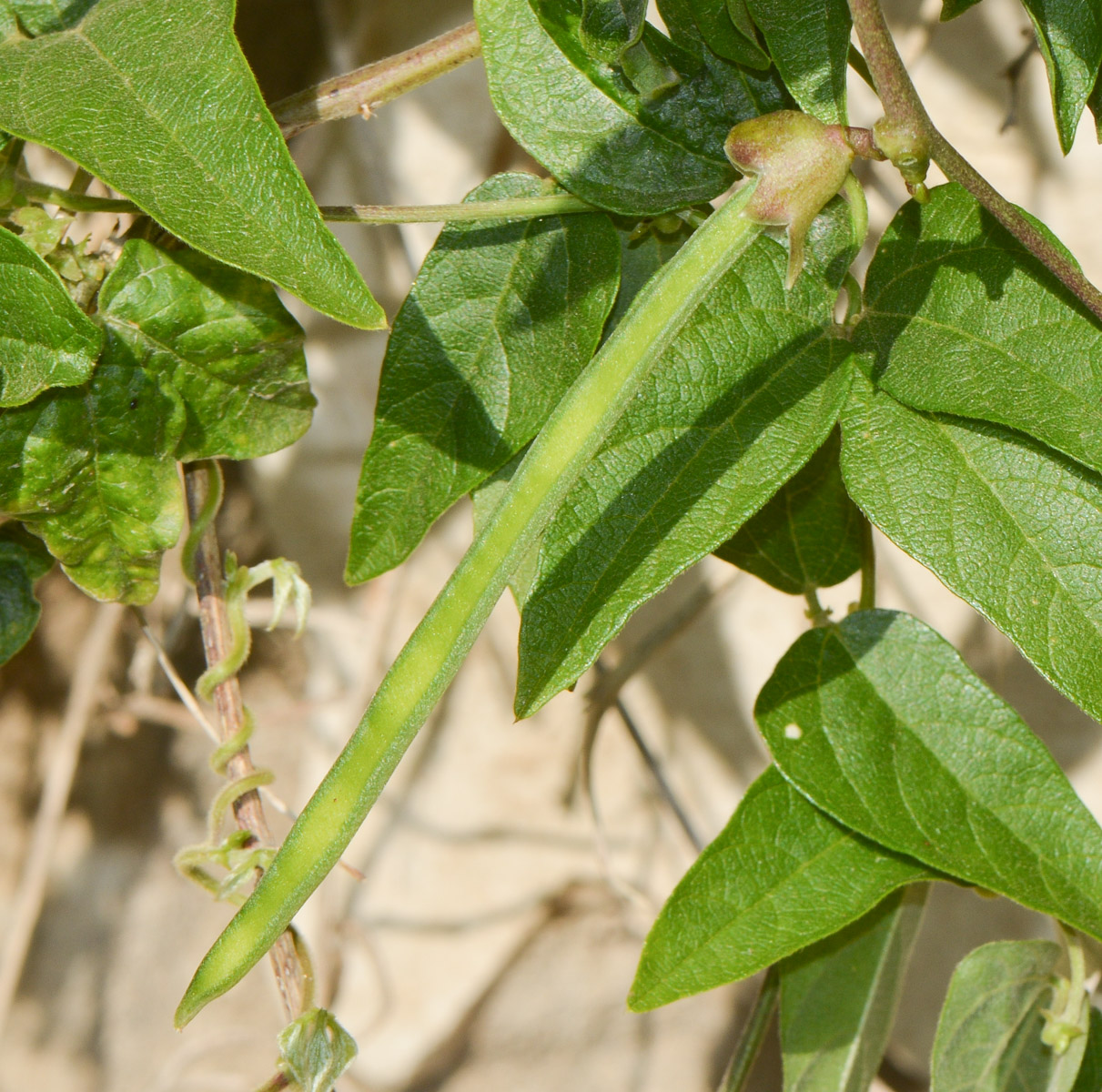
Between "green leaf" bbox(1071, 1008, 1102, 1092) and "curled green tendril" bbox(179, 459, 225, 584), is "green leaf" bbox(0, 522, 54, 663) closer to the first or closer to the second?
"curled green tendril" bbox(179, 459, 225, 584)

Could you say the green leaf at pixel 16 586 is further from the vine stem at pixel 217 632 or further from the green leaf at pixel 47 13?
the green leaf at pixel 47 13

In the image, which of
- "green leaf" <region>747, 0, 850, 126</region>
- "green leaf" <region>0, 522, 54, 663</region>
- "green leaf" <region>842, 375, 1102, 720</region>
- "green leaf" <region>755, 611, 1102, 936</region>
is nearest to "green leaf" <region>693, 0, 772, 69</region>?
"green leaf" <region>747, 0, 850, 126</region>

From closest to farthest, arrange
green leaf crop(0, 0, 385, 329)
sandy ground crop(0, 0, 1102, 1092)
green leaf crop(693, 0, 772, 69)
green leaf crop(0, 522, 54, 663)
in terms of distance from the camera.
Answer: green leaf crop(0, 0, 385, 329) → green leaf crop(693, 0, 772, 69) → green leaf crop(0, 522, 54, 663) → sandy ground crop(0, 0, 1102, 1092)

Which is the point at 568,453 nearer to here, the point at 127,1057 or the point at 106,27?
the point at 106,27

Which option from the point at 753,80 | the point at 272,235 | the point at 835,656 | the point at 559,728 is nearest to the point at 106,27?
the point at 272,235

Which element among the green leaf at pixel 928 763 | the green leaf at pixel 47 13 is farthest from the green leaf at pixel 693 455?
the green leaf at pixel 47 13

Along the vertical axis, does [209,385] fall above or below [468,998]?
above
